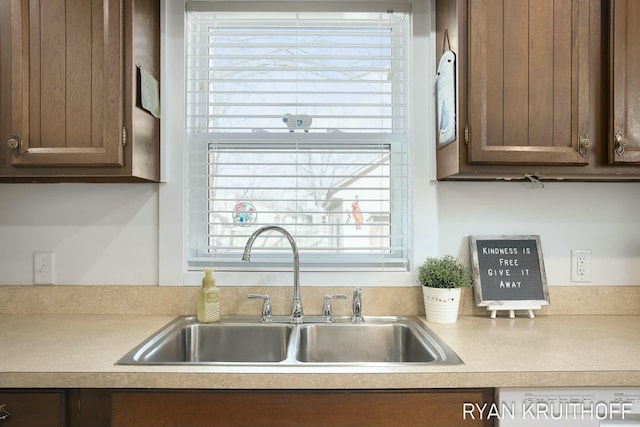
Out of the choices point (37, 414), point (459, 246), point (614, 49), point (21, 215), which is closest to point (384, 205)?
point (459, 246)

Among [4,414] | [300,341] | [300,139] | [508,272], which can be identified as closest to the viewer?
[4,414]

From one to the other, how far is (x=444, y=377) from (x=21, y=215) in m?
1.71

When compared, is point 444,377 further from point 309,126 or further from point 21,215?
point 21,215

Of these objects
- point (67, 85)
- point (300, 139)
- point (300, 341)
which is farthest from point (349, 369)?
point (67, 85)

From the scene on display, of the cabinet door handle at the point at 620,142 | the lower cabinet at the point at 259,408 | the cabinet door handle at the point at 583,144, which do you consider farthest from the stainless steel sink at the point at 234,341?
the cabinet door handle at the point at 620,142

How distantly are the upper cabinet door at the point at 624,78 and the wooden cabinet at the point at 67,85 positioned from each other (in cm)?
160

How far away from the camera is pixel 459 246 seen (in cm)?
168

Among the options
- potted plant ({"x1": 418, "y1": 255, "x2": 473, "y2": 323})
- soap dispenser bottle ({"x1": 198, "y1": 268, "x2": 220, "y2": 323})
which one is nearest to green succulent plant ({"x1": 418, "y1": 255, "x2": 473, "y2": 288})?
potted plant ({"x1": 418, "y1": 255, "x2": 473, "y2": 323})

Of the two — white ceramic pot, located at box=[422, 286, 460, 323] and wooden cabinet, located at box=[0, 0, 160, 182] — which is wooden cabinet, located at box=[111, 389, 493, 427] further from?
wooden cabinet, located at box=[0, 0, 160, 182]

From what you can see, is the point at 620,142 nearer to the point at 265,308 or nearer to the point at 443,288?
the point at 443,288

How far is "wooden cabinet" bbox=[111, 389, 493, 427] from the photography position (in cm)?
106

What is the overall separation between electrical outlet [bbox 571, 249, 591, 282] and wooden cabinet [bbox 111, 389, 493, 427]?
992 mm

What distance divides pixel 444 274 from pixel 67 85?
146cm

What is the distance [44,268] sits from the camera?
166 centimetres
